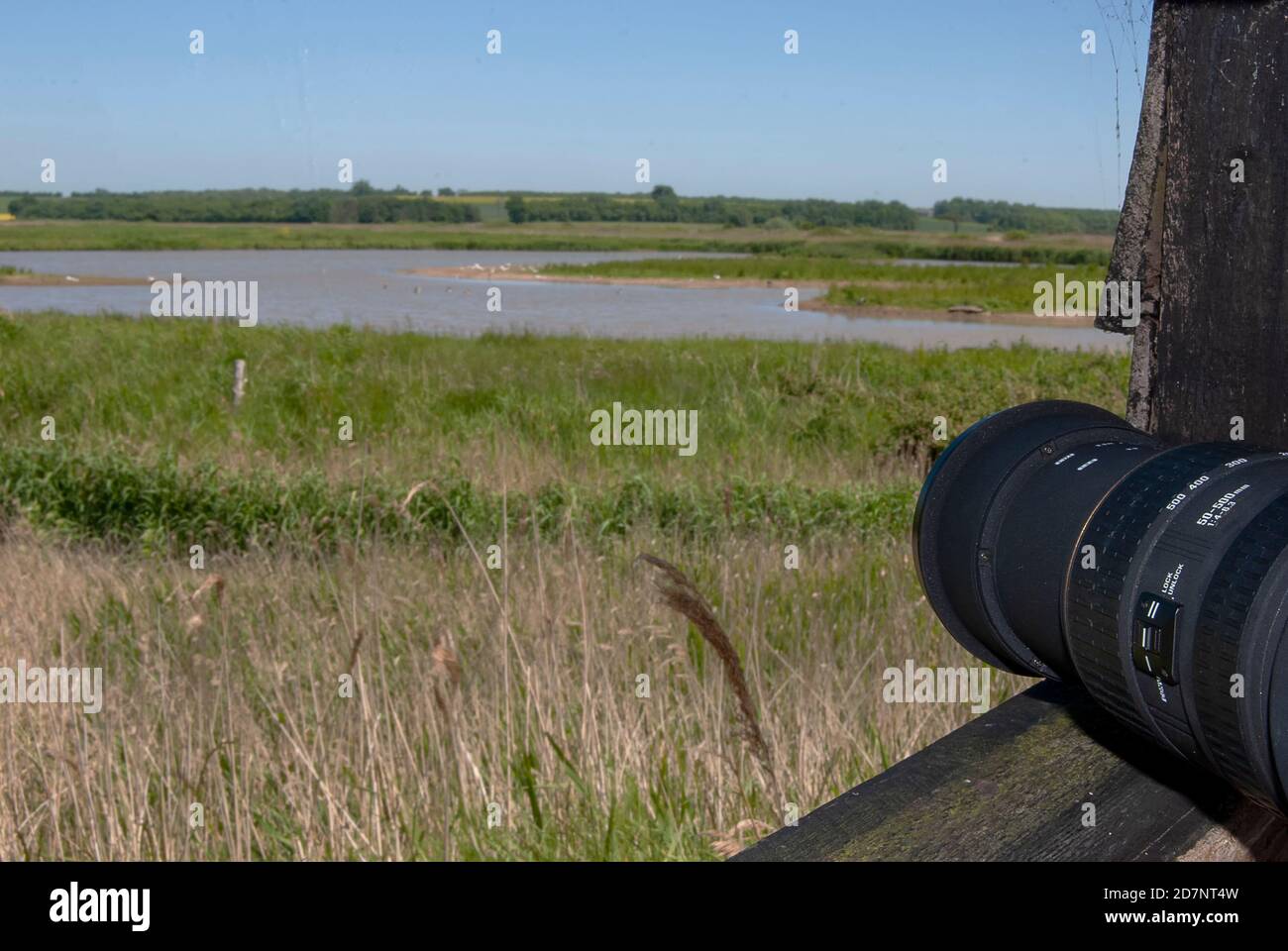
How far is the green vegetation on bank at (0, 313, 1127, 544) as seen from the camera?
717 centimetres

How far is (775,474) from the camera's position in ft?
28.4

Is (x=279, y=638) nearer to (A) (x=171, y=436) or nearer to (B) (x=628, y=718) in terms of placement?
(B) (x=628, y=718)

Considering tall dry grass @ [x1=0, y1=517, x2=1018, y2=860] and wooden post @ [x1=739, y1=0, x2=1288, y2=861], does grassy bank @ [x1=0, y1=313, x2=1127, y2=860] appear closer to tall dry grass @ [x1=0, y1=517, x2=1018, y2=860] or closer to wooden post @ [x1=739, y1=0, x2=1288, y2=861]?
tall dry grass @ [x1=0, y1=517, x2=1018, y2=860]

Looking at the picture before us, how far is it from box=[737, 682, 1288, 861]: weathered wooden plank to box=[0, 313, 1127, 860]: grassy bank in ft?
2.55

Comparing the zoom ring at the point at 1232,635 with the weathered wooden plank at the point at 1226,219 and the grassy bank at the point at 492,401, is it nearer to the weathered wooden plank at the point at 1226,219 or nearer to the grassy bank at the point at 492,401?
the weathered wooden plank at the point at 1226,219

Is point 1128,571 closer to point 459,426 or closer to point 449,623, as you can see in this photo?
point 449,623

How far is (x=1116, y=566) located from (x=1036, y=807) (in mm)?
229

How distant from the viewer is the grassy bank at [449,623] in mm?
2576

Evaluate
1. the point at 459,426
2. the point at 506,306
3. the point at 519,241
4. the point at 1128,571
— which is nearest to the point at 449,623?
the point at 1128,571

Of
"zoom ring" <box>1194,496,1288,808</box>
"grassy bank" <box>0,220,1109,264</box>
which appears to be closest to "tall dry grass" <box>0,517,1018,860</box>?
"zoom ring" <box>1194,496,1288,808</box>

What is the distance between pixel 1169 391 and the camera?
1.44m
